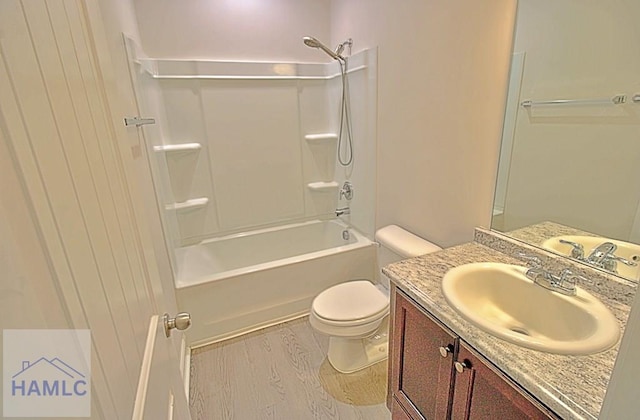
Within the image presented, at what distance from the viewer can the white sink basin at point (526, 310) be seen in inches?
34.8

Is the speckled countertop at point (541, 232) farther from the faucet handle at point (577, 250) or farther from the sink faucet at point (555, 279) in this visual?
the sink faucet at point (555, 279)

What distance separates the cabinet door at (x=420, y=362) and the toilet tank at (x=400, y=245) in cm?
61

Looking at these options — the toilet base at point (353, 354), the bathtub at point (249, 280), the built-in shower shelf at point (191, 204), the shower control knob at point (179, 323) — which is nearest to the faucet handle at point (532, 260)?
the toilet base at point (353, 354)

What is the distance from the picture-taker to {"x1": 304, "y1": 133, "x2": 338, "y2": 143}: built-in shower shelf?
3.00 metres

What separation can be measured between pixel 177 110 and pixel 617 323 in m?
2.79

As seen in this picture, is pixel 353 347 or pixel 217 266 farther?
pixel 217 266

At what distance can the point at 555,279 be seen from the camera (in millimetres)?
1114

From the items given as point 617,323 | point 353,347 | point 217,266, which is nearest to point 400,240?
point 353,347

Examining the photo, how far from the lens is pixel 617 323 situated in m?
0.93

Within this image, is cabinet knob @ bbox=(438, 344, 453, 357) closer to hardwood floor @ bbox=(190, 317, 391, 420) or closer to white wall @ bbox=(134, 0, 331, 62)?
hardwood floor @ bbox=(190, 317, 391, 420)

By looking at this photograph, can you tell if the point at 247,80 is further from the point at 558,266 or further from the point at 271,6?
the point at 558,266

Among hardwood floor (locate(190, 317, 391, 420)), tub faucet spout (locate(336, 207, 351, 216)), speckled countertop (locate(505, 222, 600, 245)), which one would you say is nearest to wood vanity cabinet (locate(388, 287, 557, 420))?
hardwood floor (locate(190, 317, 391, 420))

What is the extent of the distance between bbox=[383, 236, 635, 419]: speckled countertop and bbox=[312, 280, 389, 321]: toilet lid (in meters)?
0.57

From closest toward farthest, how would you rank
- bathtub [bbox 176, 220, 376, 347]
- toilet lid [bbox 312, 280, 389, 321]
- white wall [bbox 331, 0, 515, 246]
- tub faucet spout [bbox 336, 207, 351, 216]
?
white wall [bbox 331, 0, 515, 246]
toilet lid [bbox 312, 280, 389, 321]
bathtub [bbox 176, 220, 376, 347]
tub faucet spout [bbox 336, 207, 351, 216]
